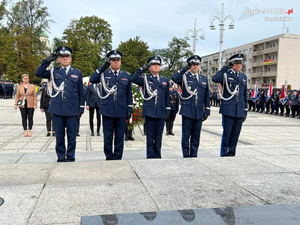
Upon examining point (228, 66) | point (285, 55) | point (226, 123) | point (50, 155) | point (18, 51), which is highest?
point (285, 55)

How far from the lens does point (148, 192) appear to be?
126 inches

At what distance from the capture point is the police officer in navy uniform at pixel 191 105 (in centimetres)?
552

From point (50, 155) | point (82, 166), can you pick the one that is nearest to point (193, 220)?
point (82, 166)

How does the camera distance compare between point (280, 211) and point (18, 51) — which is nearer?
point (280, 211)

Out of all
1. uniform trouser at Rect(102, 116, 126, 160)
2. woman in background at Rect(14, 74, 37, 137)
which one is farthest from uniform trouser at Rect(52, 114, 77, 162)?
woman in background at Rect(14, 74, 37, 137)

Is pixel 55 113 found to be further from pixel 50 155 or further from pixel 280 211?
pixel 280 211

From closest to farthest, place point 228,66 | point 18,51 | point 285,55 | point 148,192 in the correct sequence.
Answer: point 148,192 < point 228,66 < point 18,51 < point 285,55

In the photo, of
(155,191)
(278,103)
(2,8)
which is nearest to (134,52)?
(2,8)

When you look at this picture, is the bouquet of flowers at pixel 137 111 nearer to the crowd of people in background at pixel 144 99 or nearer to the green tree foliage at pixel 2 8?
the crowd of people in background at pixel 144 99

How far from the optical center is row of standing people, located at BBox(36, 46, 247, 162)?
196 inches

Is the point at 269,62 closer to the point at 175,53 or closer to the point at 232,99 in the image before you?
the point at 175,53

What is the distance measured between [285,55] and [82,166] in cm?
6614

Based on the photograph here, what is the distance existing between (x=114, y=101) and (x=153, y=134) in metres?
0.96

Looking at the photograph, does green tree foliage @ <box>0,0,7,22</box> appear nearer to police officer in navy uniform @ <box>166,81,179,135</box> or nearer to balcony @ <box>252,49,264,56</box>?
police officer in navy uniform @ <box>166,81,179,135</box>
